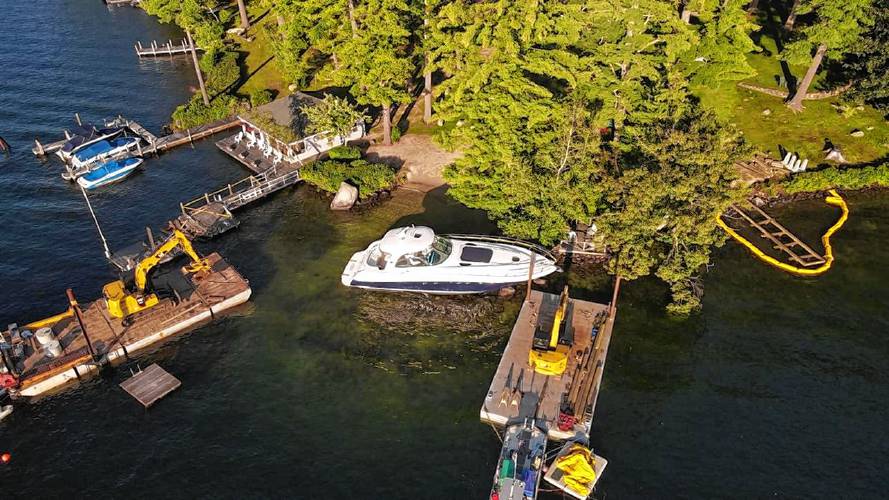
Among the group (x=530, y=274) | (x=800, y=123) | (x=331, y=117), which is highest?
(x=331, y=117)

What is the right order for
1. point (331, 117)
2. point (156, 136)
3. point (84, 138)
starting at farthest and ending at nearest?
1. point (156, 136)
2. point (84, 138)
3. point (331, 117)

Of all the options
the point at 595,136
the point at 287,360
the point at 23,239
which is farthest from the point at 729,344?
the point at 23,239

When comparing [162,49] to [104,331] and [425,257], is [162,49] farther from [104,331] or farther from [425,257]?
[425,257]

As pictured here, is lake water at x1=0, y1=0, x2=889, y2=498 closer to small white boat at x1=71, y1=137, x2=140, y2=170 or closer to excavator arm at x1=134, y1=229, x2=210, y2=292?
excavator arm at x1=134, y1=229, x2=210, y2=292

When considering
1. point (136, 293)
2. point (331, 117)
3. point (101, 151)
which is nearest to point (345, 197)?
point (331, 117)

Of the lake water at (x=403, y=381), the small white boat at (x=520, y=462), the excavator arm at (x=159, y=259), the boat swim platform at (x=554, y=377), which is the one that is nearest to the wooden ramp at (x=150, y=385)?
the lake water at (x=403, y=381)

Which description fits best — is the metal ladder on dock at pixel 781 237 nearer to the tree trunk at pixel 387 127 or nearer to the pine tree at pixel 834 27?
the pine tree at pixel 834 27
